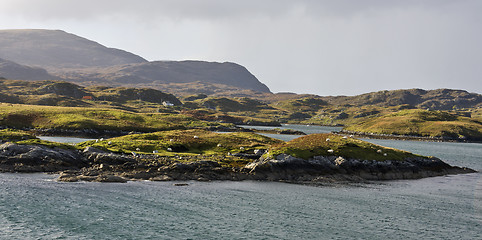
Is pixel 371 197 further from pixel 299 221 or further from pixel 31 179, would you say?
pixel 31 179

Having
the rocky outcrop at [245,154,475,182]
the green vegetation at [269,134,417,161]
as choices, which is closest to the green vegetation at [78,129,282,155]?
the green vegetation at [269,134,417,161]

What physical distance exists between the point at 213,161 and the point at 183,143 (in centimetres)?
1971

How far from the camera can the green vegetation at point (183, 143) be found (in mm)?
78756

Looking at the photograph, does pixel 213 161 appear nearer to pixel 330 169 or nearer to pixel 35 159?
pixel 330 169

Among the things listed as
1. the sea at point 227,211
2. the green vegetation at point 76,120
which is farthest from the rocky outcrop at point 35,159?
the green vegetation at point 76,120

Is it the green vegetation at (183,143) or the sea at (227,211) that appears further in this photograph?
the green vegetation at (183,143)

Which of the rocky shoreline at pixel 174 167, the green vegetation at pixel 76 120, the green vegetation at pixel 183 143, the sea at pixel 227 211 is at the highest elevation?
the green vegetation at pixel 76 120

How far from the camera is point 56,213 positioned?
40.4 meters

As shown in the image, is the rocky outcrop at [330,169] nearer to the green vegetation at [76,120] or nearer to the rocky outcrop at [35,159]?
the rocky outcrop at [35,159]

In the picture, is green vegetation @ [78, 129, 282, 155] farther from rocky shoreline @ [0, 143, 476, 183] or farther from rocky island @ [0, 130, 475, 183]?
rocky shoreline @ [0, 143, 476, 183]

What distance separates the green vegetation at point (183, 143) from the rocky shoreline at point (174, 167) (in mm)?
7058

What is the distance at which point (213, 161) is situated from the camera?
7062cm

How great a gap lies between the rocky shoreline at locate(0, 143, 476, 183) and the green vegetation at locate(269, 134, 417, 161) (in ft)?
5.53

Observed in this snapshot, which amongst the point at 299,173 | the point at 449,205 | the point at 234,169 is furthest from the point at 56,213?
the point at 449,205
